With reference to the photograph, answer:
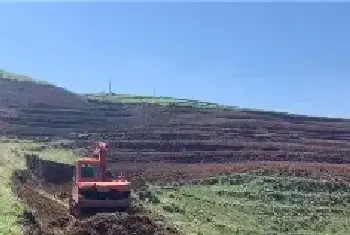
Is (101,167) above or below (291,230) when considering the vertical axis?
above

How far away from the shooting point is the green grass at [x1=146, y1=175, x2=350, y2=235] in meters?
24.4

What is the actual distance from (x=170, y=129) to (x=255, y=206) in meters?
26.9

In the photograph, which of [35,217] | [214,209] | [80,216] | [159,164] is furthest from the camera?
[159,164]

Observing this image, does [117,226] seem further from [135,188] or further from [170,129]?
[170,129]

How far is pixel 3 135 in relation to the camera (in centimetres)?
4959

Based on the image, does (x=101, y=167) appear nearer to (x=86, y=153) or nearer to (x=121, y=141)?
(x=86, y=153)

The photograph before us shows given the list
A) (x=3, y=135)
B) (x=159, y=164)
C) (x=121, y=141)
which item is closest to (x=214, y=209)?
(x=159, y=164)

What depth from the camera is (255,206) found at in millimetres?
27656

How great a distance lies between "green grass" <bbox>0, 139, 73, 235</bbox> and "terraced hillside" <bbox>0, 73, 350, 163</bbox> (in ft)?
12.3

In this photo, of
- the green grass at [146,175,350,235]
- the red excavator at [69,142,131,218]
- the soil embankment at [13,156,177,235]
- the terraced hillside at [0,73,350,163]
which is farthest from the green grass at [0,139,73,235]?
the green grass at [146,175,350,235]

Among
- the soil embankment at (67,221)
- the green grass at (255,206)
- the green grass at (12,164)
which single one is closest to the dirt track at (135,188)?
the soil embankment at (67,221)

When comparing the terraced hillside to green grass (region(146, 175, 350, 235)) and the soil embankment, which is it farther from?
the soil embankment

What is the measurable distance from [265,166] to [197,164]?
7715 mm

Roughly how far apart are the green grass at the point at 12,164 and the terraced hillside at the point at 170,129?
12.3ft
